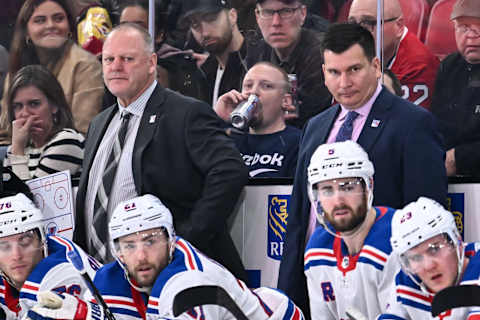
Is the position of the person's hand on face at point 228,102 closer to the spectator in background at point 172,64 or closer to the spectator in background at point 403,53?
the spectator in background at point 172,64

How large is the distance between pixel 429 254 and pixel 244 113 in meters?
1.55

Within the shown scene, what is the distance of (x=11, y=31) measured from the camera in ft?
17.3

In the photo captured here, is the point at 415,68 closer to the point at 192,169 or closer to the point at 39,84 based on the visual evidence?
the point at 192,169

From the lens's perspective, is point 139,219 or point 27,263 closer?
point 139,219

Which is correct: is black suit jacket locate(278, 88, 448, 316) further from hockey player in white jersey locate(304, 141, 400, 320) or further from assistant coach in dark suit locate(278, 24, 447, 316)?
hockey player in white jersey locate(304, 141, 400, 320)

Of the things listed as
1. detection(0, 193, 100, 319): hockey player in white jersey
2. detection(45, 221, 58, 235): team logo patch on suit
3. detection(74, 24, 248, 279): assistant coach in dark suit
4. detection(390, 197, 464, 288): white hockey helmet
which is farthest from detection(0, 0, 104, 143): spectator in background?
detection(390, 197, 464, 288): white hockey helmet

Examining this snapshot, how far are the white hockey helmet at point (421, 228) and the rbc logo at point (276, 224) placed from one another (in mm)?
1229

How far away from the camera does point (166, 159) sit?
4281 mm

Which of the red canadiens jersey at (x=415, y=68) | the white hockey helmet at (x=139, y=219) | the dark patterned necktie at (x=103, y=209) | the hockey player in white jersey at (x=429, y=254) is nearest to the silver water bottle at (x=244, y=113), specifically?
the dark patterned necktie at (x=103, y=209)

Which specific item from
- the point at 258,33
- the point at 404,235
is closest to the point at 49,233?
the point at 258,33

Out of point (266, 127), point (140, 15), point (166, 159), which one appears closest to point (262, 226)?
point (266, 127)

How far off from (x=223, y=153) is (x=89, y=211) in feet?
2.13

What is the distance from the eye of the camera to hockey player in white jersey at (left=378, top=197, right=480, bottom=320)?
3.26m

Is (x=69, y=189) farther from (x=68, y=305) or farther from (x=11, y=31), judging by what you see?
(x=68, y=305)
